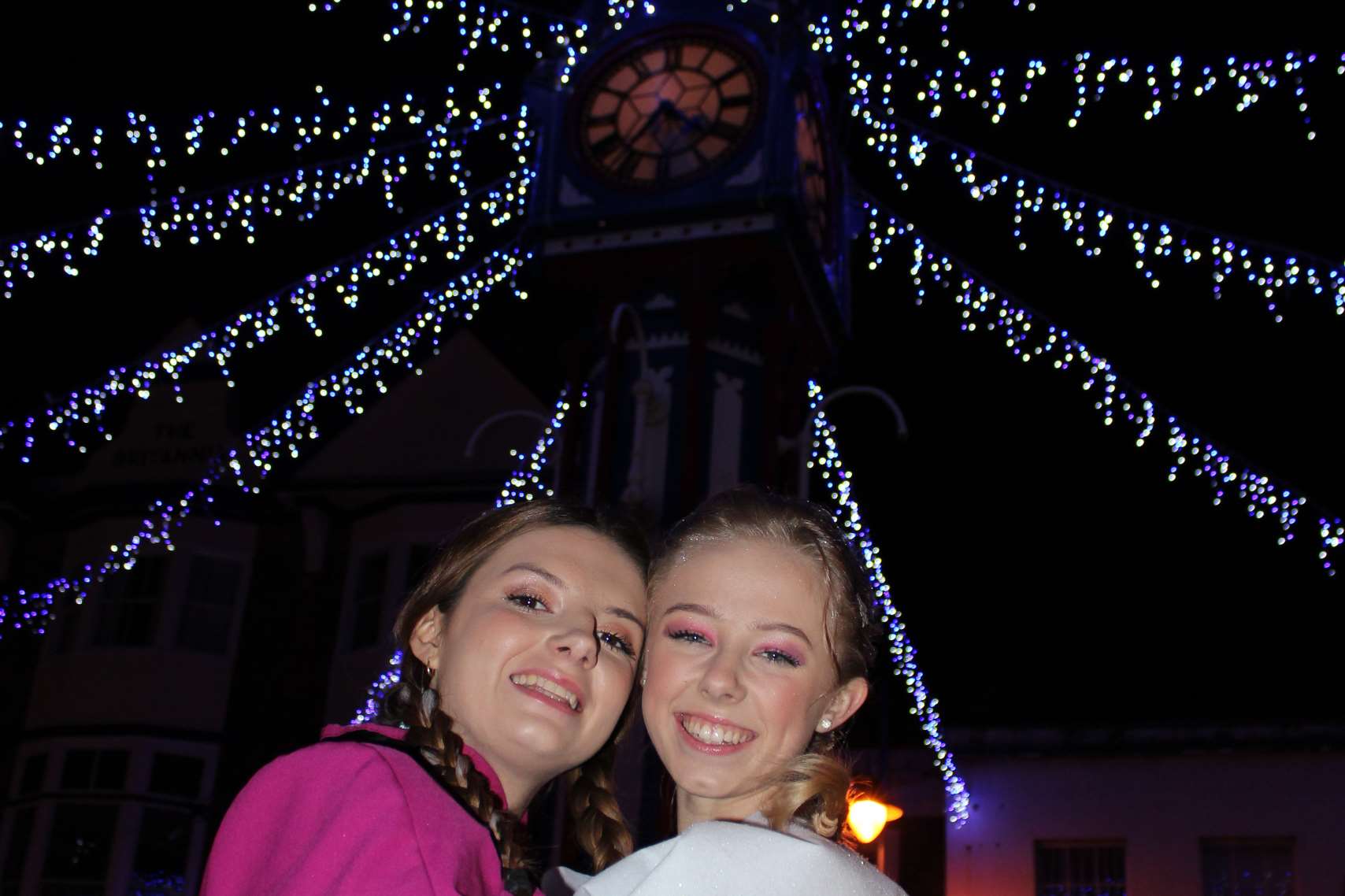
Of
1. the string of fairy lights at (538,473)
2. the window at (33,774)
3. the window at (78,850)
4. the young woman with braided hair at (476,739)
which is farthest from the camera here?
the window at (33,774)

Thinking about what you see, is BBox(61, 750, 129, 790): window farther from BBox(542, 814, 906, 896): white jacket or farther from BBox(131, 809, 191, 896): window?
BBox(542, 814, 906, 896): white jacket

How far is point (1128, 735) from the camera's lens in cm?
1376

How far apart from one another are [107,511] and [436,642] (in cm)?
1546

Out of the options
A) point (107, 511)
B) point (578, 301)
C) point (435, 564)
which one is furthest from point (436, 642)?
point (107, 511)

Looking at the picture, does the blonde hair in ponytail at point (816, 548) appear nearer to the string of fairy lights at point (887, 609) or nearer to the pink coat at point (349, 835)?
the pink coat at point (349, 835)

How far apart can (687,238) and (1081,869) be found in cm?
843

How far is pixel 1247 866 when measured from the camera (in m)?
13.3

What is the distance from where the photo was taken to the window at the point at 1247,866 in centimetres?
1313

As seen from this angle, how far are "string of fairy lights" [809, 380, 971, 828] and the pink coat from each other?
692 cm

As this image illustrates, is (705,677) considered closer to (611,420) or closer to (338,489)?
(611,420)

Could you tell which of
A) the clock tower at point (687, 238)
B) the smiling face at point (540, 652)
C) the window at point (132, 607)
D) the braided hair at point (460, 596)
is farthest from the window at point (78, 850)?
the smiling face at point (540, 652)

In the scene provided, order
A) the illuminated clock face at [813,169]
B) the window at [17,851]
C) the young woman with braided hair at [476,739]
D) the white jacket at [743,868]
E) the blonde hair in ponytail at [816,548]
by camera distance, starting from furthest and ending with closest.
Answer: the window at [17,851] < the illuminated clock face at [813,169] < the blonde hair in ponytail at [816,548] < the young woman with braided hair at [476,739] < the white jacket at [743,868]

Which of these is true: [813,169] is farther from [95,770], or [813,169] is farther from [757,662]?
[95,770]

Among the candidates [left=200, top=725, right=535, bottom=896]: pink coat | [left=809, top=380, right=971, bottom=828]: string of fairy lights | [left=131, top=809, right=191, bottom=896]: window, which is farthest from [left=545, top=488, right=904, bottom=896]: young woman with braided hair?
[left=131, top=809, right=191, bottom=896]: window
